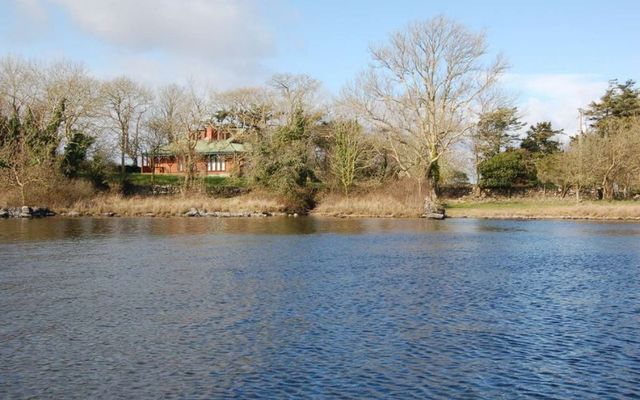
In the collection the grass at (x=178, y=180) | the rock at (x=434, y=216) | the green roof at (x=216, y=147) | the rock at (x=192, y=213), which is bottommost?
the rock at (x=434, y=216)

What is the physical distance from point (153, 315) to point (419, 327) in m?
6.51

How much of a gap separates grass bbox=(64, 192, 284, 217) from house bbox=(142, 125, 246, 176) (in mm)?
20430

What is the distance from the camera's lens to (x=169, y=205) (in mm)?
56625

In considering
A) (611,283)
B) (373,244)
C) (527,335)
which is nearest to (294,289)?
(527,335)

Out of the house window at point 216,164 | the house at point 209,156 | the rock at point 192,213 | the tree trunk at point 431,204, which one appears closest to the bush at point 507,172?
the tree trunk at point 431,204

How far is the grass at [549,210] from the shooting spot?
4928 centimetres

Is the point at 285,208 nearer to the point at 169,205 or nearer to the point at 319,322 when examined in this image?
→ the point at 169,205

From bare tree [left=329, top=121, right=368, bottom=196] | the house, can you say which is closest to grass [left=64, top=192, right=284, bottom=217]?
bare tree [left=329, top=121, right=368, bottom=196]

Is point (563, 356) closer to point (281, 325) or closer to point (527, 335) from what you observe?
point (527, 335)

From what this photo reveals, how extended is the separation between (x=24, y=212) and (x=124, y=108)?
1013 inches

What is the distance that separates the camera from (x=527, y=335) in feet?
44.6

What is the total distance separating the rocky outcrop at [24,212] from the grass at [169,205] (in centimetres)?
183

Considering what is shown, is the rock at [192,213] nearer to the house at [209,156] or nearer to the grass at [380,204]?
the grass at [380,204]

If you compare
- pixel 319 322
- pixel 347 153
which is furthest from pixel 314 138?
pixel 319 322
